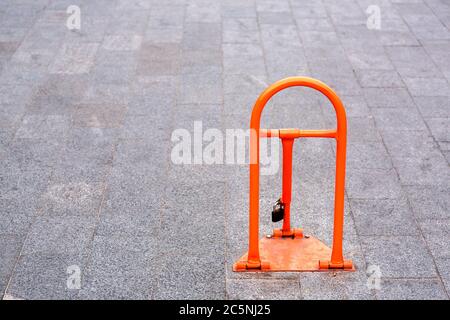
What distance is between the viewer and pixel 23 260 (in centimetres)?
480

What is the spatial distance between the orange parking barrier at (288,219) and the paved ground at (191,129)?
0.11 metres

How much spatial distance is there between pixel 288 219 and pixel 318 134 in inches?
32.1

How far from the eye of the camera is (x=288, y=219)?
4.86 m

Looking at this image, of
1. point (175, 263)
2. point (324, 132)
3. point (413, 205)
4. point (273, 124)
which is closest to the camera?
point (324, 132)

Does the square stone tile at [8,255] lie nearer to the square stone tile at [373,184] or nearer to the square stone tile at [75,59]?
the square stone tile at [373,184]

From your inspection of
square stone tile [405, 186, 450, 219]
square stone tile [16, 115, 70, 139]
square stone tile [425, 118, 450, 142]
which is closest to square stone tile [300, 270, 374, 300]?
square stone tile [405, 186, 450, 219]

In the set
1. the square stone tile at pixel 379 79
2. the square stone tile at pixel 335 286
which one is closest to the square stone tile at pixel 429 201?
the square stone tile at pixel 335 286

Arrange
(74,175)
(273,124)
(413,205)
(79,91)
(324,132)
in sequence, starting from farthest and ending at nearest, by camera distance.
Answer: (79,91)
(273,124)
(74,175)
(413,205)
(324,132)

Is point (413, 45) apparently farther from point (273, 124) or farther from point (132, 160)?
point (132, 160)

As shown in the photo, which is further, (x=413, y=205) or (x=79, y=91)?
→ (x=79, y=91)

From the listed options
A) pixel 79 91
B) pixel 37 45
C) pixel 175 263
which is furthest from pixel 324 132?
pixel 37 45

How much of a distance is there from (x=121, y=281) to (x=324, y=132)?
69.3 inches

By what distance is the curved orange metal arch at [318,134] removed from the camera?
4195 millimetres

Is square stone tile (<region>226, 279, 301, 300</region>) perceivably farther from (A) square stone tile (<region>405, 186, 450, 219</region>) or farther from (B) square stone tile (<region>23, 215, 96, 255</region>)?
(A) square stone tile (<region>405, 186, 450, 219</region>)
